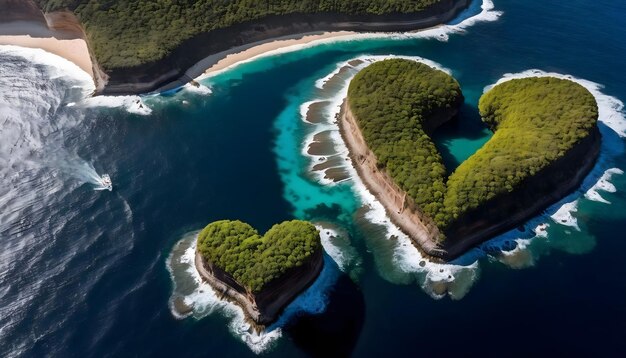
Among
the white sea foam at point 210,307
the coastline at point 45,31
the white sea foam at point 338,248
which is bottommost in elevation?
the white sea foam at point 338,248

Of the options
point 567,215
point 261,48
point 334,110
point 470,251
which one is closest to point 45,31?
point 261,48

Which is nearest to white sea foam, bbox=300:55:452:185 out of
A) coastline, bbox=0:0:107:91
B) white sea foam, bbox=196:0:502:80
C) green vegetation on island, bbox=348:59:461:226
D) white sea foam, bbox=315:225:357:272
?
green vegetation on island, bbox=348:59:461:226

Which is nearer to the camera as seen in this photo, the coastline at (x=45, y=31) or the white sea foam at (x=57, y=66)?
the white sea foam at (x=57, y=66)

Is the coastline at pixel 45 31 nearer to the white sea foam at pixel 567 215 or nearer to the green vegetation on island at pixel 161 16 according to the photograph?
the green vegetation on island at pixel 161 16

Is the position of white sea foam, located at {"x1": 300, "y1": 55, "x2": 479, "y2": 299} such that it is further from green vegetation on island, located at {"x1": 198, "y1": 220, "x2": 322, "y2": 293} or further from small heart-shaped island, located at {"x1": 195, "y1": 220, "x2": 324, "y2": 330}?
green vegetation on island, located at {"x1": 198, "y1": 220, "x2": 322, "y2": 293}

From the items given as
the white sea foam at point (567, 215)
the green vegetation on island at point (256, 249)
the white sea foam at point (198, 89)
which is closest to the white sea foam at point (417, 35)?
the white sea foam at point (198, 89)

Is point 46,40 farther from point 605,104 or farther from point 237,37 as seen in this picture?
point 605,104
